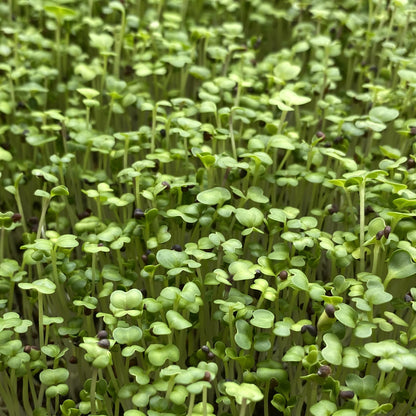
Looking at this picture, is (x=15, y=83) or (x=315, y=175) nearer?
(x=315, y=175)

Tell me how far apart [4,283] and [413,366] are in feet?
3.11

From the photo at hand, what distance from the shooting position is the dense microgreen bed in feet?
3.72

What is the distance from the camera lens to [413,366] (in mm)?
1009

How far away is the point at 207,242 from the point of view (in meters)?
1.30

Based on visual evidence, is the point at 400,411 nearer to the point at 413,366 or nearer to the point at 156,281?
the point at 413,366

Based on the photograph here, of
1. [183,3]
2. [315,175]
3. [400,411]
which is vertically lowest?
[400,411]

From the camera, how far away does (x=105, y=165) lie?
1784 mm

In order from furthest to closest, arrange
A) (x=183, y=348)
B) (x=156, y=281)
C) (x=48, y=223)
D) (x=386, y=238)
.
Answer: (x=48, y=223) < (x=156, y=281) < (x=183, y=348) < (x=386, y=238)

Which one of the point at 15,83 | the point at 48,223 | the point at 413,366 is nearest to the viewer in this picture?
the point at 413,366

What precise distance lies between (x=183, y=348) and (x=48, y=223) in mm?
607

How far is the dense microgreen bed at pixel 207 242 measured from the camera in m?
1.13

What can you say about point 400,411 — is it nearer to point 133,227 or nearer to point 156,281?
point 156,281

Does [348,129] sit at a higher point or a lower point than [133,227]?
higher

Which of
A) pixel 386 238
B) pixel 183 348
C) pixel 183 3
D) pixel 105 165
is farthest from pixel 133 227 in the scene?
pixel 183 3
